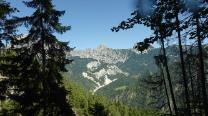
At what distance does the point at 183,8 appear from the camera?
30.3 feet

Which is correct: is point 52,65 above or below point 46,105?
above

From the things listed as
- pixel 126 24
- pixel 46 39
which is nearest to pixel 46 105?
pixel 46 39

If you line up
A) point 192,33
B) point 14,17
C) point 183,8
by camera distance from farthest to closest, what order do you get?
point 14,17
point 192,33
point 183,8

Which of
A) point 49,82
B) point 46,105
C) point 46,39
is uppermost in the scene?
point 46,39

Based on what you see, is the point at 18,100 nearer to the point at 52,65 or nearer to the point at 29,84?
the point at 29,84

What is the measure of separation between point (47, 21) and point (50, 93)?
4833 millimetres

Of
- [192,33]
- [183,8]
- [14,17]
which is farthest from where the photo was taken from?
[14,17]

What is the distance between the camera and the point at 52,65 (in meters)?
24.5

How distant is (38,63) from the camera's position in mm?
24250

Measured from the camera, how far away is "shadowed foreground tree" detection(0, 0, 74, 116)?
2412 centimetres

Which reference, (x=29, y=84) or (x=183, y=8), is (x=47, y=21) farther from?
(x=183, y=8)

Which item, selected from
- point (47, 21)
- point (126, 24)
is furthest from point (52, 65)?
point (126, 24)

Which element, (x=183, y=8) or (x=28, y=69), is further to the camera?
(x=28, y=69)

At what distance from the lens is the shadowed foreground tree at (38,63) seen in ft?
79.2
